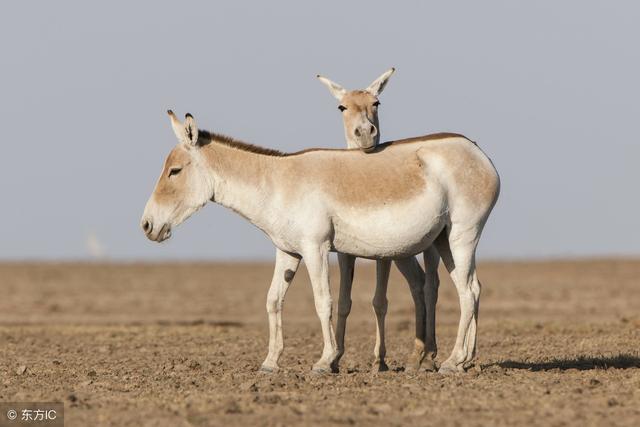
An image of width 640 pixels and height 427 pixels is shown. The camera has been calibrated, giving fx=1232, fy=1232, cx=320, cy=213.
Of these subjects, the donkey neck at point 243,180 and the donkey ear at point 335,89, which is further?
the donkey ear at point 335,89

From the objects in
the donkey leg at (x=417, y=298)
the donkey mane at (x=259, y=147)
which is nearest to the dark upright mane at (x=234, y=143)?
the donkey mane at (x=259, y=147)

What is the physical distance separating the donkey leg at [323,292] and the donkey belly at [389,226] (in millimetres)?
315

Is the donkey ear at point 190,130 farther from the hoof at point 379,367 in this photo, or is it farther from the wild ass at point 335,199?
the hoof at point 379,367

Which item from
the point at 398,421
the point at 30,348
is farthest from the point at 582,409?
the point at 30,348

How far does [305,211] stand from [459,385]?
7.94 ft

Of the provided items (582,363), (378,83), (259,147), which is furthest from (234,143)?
(582,363)

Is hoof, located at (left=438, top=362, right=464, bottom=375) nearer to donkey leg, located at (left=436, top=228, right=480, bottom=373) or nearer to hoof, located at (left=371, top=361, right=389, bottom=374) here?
donkey leg, located at (left=436, top=228, right=480, bottom=373)

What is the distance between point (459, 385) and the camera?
12.1 meters

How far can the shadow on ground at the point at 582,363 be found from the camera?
14.6 metres

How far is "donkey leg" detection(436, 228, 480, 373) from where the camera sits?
1323 cm

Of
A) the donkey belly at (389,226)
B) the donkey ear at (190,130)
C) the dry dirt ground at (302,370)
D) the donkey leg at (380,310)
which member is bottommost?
the dry dirt ground at (302,370)

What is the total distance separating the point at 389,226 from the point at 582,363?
3.68 metres

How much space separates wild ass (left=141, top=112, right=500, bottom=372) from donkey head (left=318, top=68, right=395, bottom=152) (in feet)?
0.89

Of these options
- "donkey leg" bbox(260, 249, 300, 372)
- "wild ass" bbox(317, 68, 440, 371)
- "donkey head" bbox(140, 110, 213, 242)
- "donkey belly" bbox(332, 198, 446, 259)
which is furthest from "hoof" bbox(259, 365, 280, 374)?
"donkey head" bbox(140, 110, 213, 242)
